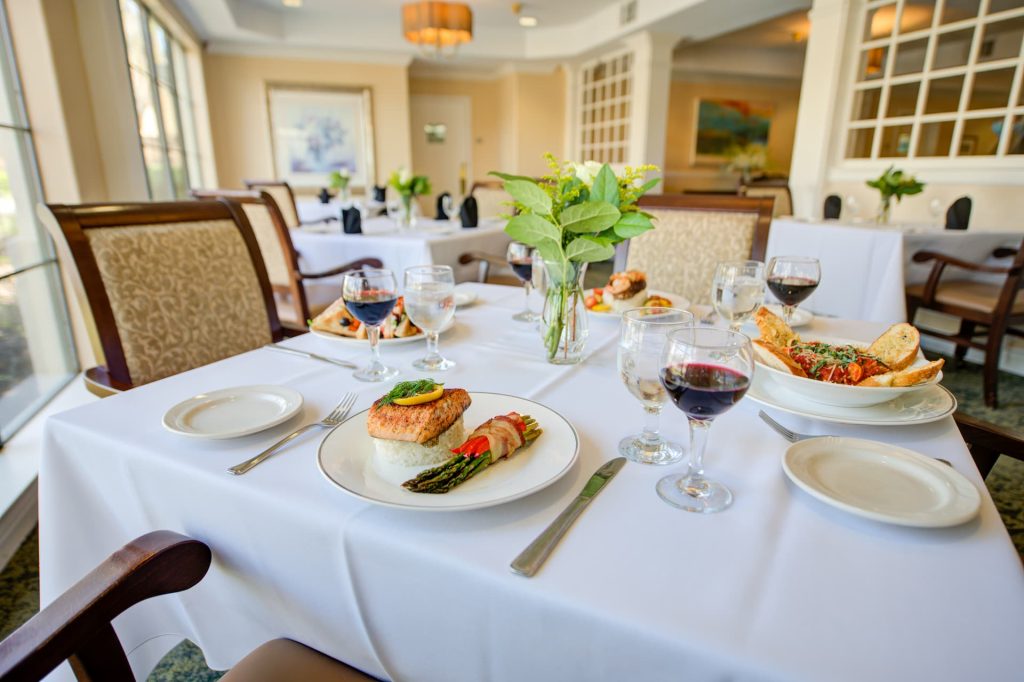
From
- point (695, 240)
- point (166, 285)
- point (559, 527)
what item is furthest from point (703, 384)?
point (695, 240)

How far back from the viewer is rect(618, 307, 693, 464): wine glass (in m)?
0.64

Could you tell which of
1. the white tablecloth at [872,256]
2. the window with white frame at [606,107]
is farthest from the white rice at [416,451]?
the window with white frame at [606,107]

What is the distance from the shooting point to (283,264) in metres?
2.60

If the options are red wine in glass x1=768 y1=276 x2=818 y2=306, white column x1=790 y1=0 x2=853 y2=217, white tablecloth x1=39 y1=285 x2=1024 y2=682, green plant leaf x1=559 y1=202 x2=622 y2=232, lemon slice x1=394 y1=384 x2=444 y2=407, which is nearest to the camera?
white tablecloth x1=39 y1=285 x2=1024 y2=682

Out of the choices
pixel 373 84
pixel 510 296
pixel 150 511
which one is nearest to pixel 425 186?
pixel 510 296

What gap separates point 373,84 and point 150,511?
7444 millimetres

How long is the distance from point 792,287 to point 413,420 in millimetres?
868

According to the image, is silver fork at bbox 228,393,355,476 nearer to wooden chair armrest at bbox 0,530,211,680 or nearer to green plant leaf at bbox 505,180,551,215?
wooden chair armrest at bbox 0,530,211,680

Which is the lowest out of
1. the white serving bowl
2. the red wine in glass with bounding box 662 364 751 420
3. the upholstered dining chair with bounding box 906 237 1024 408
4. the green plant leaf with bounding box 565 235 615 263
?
the upholstered dining chair with bounding box 906 237 1024 408

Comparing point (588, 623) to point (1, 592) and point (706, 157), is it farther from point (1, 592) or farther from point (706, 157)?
point (706, 157)

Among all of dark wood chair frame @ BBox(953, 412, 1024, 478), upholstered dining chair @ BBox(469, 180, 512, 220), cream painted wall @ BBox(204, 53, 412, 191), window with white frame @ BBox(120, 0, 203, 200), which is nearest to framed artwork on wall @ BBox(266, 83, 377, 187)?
cream painted wall @ BBox(204, 53, 412, 191)

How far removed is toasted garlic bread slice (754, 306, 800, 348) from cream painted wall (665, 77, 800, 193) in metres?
7.63

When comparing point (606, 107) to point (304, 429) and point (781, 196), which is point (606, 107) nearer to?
point (781, 196)

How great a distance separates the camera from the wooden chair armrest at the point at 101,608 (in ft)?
1.61
